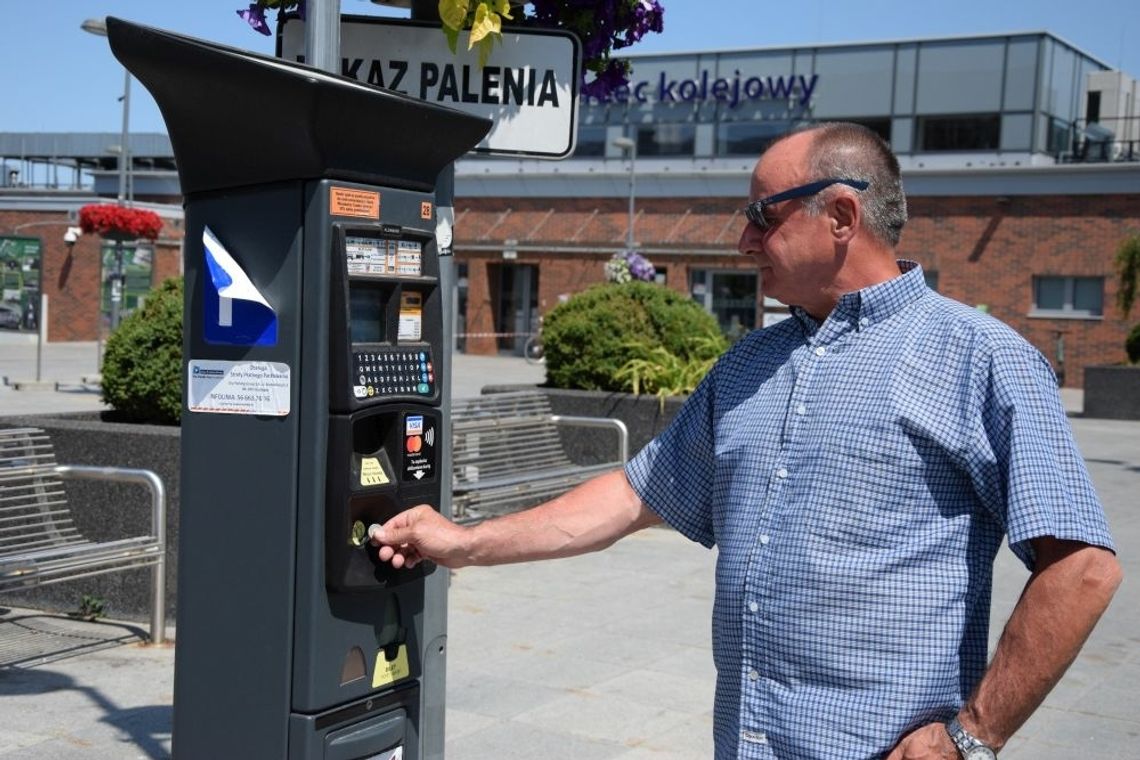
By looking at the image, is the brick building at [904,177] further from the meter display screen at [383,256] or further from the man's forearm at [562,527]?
the man's forearm at [562,527]

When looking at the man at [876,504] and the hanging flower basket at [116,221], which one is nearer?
the man at [876,504]

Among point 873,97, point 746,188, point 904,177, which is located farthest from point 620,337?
point 873,97

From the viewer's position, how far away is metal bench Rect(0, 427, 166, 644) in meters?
5.79

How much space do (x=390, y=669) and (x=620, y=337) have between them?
334 inches

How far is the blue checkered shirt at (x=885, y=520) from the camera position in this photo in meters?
2.34

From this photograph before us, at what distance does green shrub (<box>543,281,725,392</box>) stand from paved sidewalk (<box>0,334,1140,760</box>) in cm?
327

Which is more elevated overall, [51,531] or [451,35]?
[451,35]

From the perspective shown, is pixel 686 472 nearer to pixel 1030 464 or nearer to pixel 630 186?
pixel 1030 464

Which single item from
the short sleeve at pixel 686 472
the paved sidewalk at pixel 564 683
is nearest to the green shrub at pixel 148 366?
the paved sidewalk at pixel 564 683

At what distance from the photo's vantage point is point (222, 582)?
328cm

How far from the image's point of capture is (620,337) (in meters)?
11.7

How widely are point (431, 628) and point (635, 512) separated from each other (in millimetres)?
958

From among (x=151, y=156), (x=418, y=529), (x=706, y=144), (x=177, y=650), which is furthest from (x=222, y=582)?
(x=151, y=156)

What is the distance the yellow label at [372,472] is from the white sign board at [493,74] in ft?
3.57
